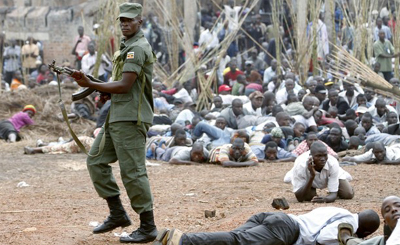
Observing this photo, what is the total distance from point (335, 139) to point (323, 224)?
20.8 ft

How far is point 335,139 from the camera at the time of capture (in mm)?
12430

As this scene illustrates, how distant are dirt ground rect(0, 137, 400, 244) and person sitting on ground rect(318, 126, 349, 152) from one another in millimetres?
1064

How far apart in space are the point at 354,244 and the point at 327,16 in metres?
15.1

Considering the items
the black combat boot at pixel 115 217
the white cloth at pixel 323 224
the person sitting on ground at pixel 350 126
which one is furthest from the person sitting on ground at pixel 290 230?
the person sitting on ground at pixel 350 126

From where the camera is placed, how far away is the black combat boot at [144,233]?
6410 millimetres

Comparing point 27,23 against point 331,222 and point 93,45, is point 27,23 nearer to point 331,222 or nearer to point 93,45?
point 93,45

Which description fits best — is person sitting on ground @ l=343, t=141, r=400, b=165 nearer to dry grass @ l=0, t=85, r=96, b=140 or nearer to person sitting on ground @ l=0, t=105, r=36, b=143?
dry grass @ l=0, t=85, r=96, b=140

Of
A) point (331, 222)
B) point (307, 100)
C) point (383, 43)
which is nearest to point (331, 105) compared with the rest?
point (307, 100)

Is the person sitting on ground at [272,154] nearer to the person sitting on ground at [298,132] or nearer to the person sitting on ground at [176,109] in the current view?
the person sitting on ground at [298,132]

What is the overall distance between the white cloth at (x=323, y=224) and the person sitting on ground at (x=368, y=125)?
272 inches

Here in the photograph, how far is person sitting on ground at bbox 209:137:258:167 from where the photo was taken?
11.6 metres

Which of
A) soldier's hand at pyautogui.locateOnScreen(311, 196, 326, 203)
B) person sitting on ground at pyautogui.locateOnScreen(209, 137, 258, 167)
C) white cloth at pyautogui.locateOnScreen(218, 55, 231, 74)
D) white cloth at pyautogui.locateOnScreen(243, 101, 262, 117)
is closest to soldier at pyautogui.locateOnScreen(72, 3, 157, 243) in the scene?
soldier's hand at pyautogui.locateOnScreen(311, 196, 326, 203)

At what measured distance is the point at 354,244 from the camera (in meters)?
5.71

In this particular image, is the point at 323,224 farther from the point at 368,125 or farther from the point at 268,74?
the point at 268,74
